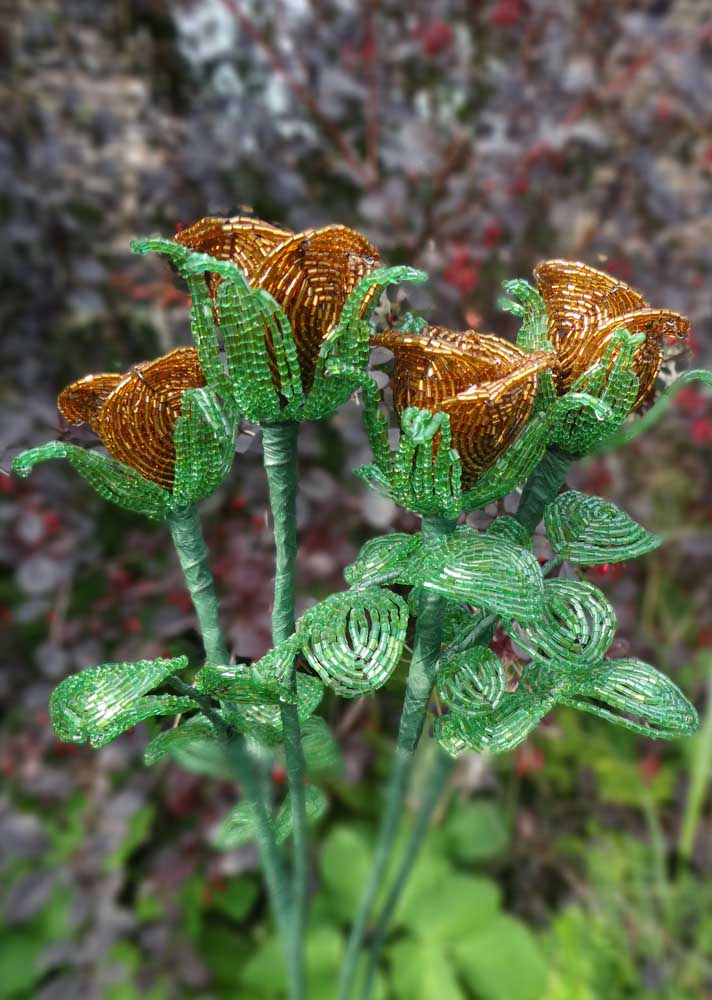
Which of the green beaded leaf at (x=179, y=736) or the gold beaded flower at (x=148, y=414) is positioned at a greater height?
the gold beaded flower at (x=148, y=414)

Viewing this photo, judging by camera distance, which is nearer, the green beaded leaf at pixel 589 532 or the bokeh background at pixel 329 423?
the green beaded leaf at pixel 589 532

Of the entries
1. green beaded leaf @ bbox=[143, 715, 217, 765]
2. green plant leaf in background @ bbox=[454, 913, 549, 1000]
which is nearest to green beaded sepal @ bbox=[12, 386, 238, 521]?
green beaded leaf @ bbox=[143, 715, 217, 765]

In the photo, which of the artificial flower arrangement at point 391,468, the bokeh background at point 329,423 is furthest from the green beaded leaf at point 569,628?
the bokeh background at point 329,423

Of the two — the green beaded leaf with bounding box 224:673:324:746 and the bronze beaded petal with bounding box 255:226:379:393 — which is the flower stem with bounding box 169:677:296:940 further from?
the bronze beaded petal with bounding box 255:226:379:393

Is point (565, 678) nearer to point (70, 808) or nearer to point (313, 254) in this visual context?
point (313, 254)

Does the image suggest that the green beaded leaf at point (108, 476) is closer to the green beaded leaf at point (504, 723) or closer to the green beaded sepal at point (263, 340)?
the green beaded sepal at point (263, 340)

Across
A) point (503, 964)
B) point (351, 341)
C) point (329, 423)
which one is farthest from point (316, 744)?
point (503, 964)
